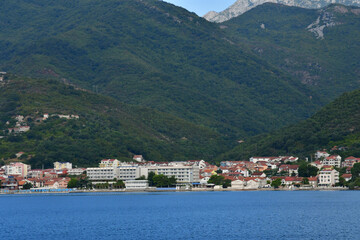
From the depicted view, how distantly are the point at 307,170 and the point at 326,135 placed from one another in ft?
93.1

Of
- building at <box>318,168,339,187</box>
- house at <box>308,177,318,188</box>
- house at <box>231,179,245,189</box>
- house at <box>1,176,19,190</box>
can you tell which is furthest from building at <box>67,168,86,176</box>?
building at <box>318,168,339,187</box>

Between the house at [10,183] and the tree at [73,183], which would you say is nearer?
the tree at [73,183]

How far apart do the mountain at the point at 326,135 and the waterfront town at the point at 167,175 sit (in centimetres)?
531

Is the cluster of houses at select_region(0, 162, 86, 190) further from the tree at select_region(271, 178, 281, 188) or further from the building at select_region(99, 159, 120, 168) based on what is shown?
the tree at select_region(271, 178, 281, 188)

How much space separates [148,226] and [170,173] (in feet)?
290

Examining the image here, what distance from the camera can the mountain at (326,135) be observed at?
173 metres

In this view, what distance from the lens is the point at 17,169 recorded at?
172 meters

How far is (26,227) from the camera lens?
264ft

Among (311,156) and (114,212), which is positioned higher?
(311,156)

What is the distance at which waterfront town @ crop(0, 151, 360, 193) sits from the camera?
6225 inches

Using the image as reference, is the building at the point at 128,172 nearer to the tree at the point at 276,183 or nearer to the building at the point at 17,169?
the building at the point at 17,169

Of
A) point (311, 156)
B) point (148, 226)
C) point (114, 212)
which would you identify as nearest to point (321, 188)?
point (311, 156)

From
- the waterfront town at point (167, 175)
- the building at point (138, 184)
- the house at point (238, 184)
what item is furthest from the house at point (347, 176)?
the building at point (138, 184)

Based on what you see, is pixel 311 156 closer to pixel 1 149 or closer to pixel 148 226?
pixel 1 149
